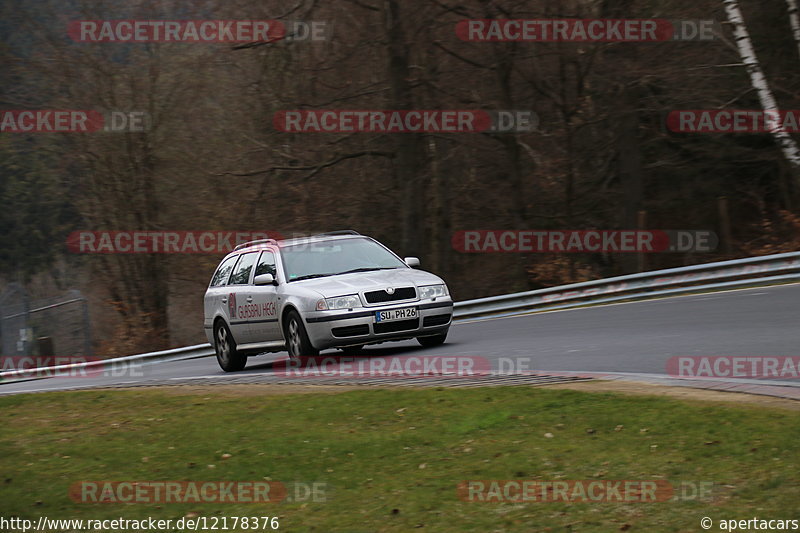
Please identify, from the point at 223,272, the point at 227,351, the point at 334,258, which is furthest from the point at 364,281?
the point at 223,272

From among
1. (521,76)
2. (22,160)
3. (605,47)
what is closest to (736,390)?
(605,47)

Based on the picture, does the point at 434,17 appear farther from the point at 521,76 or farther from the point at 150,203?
the point at 150,203

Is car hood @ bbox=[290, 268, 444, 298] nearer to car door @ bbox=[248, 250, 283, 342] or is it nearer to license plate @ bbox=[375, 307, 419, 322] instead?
license plate @ bbox=[375, 307, 419, 322]

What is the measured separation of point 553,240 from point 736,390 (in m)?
20.1

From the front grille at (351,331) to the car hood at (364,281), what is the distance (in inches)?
16.8

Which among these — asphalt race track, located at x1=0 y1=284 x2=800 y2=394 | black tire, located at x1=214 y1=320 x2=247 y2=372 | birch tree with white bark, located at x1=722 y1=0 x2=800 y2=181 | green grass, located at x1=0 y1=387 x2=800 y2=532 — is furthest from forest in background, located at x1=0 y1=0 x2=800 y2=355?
green grass, located at x1=0 y1=387 x2=800 y2=532

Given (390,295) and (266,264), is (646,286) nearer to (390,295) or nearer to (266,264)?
(390,295)

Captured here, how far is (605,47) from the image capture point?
26672 mm

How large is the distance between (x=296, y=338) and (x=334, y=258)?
1.34 meters

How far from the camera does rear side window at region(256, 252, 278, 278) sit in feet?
49.2

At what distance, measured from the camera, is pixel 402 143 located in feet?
89.7

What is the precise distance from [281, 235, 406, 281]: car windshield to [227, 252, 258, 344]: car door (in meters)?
0.79

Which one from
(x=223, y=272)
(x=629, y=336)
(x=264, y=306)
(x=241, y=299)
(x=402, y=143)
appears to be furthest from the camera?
(x=402, y=143)

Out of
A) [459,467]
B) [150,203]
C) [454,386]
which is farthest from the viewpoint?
[150,203]
